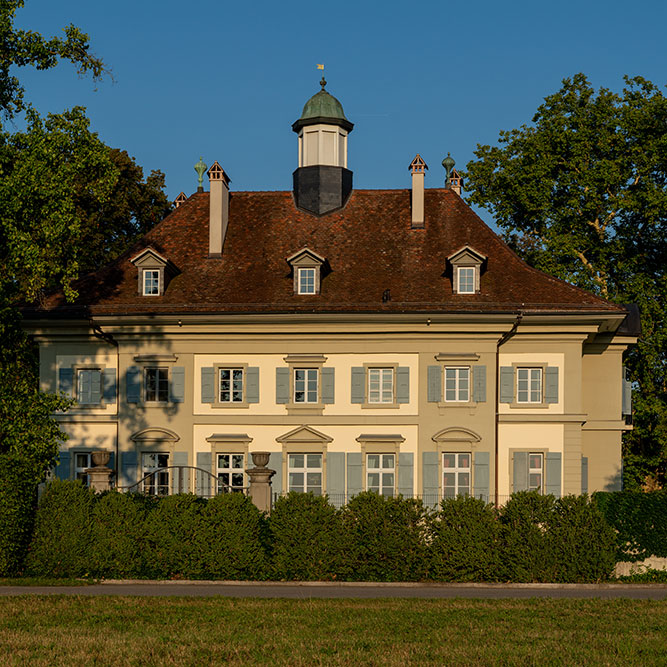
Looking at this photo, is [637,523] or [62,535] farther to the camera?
[637,523]

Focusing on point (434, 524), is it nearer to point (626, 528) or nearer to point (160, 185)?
point (626, 528)

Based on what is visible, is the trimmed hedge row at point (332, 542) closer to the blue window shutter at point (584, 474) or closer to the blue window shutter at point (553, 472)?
the blue window shutter at point (553, 472)

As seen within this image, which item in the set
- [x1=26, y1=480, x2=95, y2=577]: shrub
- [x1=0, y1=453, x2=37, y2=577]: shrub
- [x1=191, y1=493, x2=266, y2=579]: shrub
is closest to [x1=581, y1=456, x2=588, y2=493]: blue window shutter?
[x1=191, y1=493, x2=266, y2=579]: shrub

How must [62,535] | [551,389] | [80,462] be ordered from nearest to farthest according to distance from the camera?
[62,535], [551,389], [80,462]

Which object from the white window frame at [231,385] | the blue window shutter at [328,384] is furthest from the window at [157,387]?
the blue window shutter at [328,384]

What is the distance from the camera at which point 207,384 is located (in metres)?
35.0

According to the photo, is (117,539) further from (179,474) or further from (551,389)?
(551,389)

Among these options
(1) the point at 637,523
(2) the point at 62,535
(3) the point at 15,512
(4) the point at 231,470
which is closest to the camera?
(3) the point at 15,512

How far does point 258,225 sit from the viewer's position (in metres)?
39.6

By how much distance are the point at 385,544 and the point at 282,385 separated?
489 inches

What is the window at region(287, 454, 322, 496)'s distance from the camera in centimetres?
3444

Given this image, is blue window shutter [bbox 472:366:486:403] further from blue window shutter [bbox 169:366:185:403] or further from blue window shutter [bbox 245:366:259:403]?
blue window shutter [bbox 169:366:185:403]

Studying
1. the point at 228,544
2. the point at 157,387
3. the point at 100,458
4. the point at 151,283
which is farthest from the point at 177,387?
the point at 228,544

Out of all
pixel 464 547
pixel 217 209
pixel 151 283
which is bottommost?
pixel 464 547
